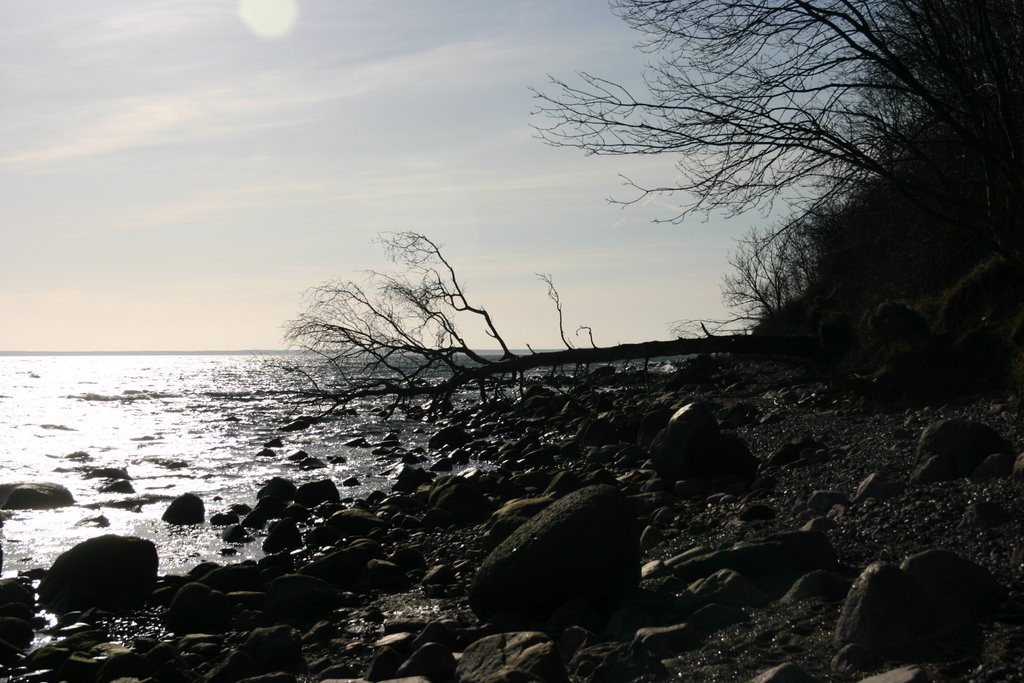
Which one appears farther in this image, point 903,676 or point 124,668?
point 124,668

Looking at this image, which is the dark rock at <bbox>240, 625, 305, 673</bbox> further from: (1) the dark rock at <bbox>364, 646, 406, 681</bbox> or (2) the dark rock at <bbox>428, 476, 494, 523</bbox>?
(2) the dark rock at <bbox>428, 476, 494, 523</bbox>

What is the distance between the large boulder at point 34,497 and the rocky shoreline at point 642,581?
451cm

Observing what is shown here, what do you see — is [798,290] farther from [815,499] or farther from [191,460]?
[815,499]

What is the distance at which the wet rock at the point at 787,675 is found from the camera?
349 cm

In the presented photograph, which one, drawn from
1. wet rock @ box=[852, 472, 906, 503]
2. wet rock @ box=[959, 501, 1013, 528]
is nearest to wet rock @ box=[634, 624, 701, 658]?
wet rock @ box=[959, 501, 1013, 528]

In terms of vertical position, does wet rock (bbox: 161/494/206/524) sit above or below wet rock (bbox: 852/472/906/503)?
below

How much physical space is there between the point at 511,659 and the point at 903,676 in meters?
1.85

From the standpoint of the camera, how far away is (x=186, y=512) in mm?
11438

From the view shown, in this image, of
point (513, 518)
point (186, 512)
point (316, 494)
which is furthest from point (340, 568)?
point (316, 494)

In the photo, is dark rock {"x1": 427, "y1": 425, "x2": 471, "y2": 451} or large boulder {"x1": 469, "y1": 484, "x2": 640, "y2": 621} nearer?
large boulder {"x1": 469, "y1": 484, "x2": 640, "y2": 621}

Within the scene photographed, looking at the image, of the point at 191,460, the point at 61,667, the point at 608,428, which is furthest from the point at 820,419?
the point at 191,460

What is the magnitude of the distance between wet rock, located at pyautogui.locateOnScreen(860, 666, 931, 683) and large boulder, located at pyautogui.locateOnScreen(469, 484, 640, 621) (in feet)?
6.92

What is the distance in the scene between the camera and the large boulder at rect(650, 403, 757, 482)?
855 cm

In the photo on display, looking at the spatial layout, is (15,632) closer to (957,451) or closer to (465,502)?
(465,502)
